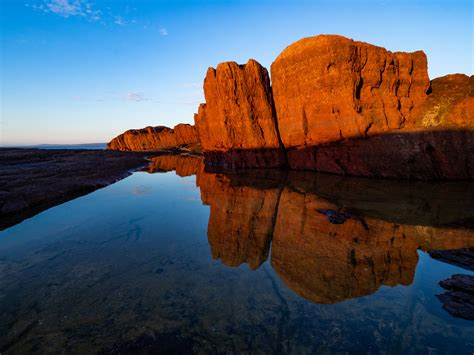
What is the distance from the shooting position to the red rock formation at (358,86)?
23406 millimetres

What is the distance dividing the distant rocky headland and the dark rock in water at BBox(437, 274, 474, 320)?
55.2 feet

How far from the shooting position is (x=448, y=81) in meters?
23.2

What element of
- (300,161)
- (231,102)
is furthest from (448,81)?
(231,102)

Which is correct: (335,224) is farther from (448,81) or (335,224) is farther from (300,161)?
(448,81)

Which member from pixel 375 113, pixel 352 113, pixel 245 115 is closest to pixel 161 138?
pixel 245 115

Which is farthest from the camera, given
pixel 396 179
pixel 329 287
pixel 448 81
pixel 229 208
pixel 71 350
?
pixel 448 81

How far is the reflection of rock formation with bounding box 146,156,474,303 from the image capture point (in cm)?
707

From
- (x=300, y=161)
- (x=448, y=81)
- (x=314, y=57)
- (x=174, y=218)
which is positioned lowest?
(x=174, y=218)

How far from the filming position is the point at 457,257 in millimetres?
7730

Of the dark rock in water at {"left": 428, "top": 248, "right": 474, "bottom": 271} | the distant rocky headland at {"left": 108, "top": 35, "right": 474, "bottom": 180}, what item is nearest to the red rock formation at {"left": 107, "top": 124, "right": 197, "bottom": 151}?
the distant rocky headland at {"left": 108, "top": 35, "right": 474, "bottom": 180}

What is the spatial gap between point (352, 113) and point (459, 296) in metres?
21.3

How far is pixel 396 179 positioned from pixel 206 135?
32.8 m

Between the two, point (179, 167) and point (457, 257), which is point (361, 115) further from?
point (179, 167)

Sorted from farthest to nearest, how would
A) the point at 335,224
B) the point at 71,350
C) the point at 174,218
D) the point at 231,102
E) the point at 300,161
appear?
the point at 231,102 < the point at 300,161 < the point at 174,218 < the point at 335,224 < the point at 71,350
